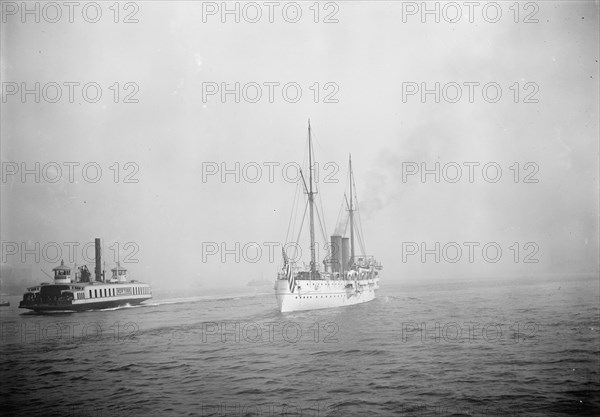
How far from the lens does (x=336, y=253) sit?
62.6 meters

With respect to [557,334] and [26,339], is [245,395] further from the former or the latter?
[26,339]

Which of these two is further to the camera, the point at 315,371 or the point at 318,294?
the point at 318,294

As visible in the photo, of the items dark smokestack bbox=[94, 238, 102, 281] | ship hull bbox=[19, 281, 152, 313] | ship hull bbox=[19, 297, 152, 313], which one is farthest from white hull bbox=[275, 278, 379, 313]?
dark smokestack bbox=[94, 238, 102, 281]

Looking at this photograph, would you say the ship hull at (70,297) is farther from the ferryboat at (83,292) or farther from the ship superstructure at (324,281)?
the ship superstructure at (324,281)

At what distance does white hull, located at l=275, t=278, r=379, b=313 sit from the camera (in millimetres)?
47219

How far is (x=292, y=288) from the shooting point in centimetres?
4725

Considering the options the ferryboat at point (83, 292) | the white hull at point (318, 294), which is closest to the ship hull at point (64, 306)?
the ferryboat at point (83, 292)

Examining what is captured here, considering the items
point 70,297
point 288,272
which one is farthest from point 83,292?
point 288,272

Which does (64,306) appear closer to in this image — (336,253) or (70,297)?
(70,297)

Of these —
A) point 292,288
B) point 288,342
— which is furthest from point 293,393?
point 292,288

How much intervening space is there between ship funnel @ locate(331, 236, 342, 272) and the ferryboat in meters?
30.9

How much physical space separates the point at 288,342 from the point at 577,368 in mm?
15366

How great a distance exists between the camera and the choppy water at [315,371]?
49.1 ft

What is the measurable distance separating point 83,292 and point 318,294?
30464 mm
